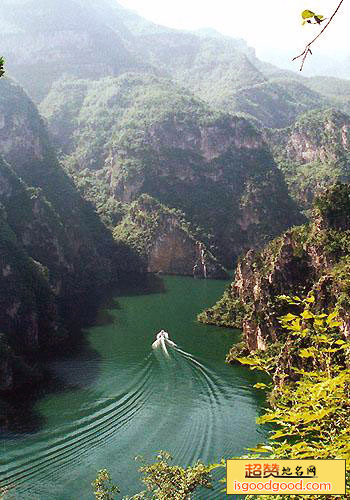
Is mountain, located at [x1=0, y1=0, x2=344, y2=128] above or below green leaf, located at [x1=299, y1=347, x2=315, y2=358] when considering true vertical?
above

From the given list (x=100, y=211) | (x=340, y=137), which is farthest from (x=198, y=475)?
(x=340, y=137)

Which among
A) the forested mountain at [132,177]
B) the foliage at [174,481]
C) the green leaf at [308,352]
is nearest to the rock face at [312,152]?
the forested mountain at [132,177]

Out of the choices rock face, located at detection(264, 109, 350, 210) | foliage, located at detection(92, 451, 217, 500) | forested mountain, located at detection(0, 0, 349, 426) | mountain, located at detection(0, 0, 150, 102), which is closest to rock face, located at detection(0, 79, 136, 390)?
forested mountain, located at detection(0, 0, 349, 426)

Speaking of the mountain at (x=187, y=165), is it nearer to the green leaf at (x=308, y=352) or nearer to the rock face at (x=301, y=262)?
the rock face at (x=301, y=262)

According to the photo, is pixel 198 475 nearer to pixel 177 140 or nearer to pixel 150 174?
pixel 150 174

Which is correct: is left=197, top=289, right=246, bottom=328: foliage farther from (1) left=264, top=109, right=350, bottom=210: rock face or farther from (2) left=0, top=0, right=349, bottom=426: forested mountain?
(1) left=264, top=109, right=350, bottom=210: rock face
